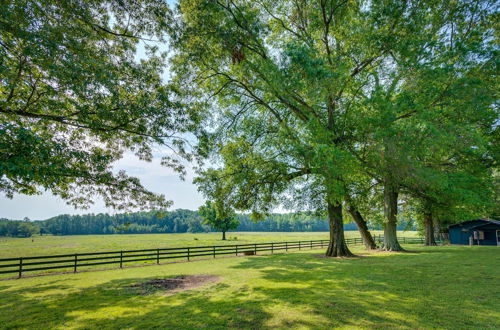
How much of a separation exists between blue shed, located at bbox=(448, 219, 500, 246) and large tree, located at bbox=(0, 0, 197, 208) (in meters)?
37.0

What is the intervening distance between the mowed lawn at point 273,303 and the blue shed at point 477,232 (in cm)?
2574

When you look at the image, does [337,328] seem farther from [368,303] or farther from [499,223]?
[499,223]

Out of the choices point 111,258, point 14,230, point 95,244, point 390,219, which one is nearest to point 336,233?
point 390,219

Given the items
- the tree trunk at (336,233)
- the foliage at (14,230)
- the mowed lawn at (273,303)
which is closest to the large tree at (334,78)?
the tree trunk at (336,233)

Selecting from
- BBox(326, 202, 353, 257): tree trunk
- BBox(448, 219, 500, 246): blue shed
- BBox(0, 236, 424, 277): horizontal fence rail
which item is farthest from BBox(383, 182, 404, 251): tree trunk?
BBox(448, 219, 500, 246): blue shed

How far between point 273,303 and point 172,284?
502 centimetres

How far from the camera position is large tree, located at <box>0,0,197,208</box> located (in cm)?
648

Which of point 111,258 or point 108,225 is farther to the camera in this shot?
point 108,225

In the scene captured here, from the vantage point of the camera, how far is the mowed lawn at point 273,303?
5941mm

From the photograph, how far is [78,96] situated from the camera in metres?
7.74

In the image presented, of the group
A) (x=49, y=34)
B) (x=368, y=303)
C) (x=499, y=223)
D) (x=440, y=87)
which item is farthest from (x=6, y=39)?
(x=499, y=223)

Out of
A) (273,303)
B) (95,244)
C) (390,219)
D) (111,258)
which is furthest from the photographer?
(95,244)

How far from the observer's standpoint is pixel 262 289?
9.20 metres

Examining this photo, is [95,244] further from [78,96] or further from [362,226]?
[78,96]
